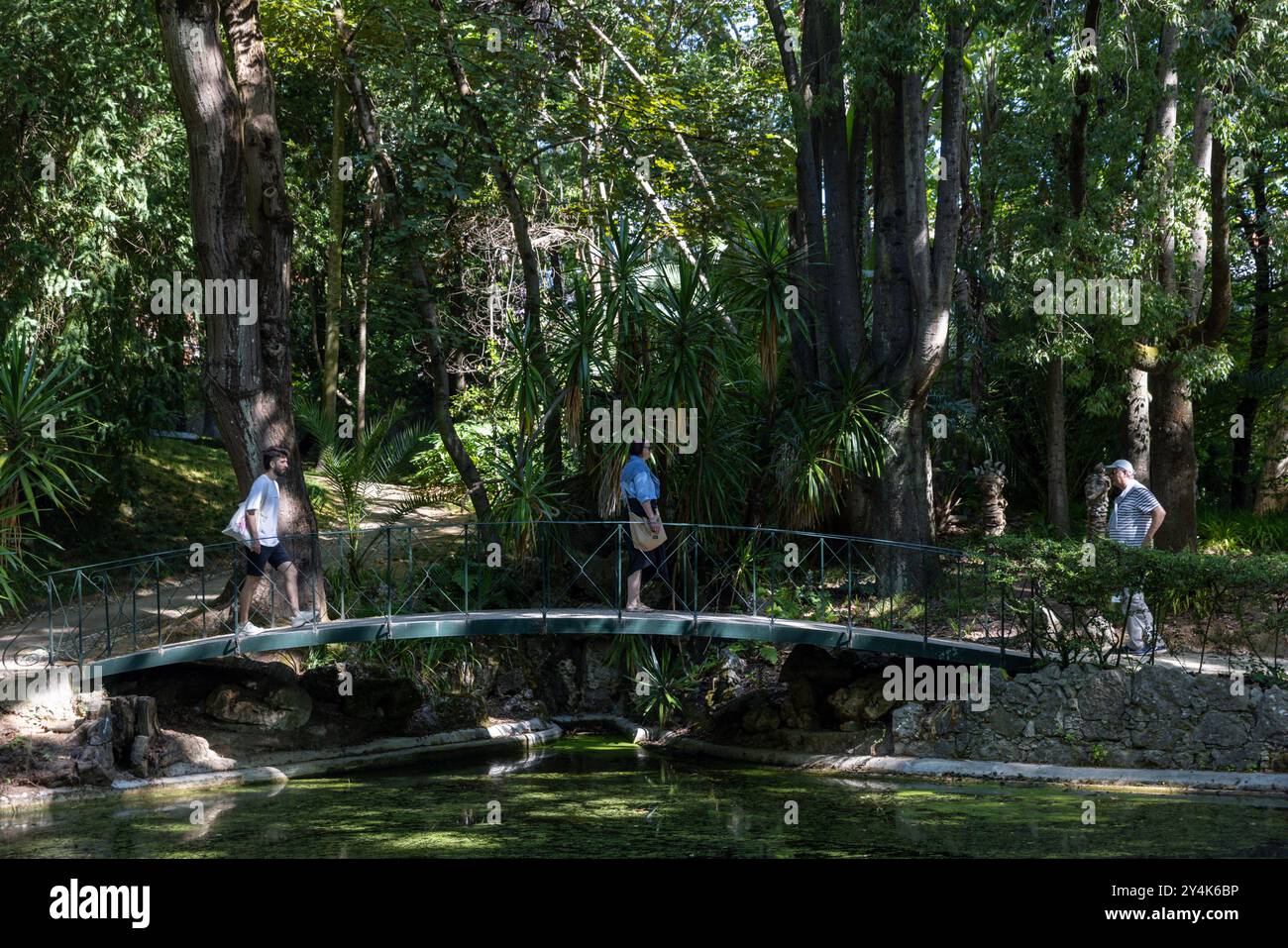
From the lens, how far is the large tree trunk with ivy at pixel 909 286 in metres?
13.4

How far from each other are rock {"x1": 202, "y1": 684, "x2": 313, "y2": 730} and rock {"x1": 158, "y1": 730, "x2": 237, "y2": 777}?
66 cm

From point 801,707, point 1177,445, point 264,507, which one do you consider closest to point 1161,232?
point 1177,445

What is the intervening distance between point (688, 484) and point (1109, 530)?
14.7 feet

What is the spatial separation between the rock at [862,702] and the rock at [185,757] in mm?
5603

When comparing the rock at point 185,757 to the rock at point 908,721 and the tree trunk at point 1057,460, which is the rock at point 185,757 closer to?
the rock at point 908,721

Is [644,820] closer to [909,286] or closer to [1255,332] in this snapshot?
[909,286]

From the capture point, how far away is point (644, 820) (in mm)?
9031

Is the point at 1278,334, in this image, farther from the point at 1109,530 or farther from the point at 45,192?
the point at 45,192

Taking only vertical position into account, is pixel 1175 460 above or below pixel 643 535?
above

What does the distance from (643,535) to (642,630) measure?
2.95 feet

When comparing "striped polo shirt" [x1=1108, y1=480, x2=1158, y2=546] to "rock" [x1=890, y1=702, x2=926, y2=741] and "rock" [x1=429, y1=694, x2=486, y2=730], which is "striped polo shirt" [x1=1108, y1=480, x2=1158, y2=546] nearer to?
"rock" [x1=890, y1=702, x2=926, y2=741]

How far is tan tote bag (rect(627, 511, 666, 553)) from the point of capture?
436 inches

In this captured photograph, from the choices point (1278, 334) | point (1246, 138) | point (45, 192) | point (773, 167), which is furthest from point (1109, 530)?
point (45, 192)

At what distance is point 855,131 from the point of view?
15.4 meters
